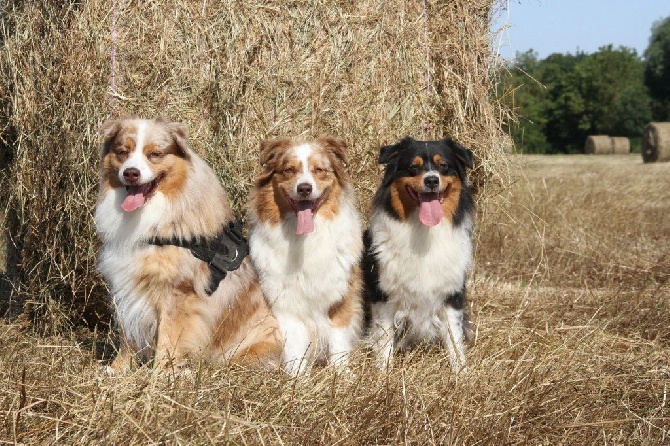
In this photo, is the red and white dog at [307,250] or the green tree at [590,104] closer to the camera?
the red and white dog at [307,250]

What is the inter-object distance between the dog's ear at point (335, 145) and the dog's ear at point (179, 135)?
2.84 feet

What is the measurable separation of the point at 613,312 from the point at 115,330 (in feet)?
12.8

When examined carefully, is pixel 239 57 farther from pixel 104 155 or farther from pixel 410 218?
pixel 410 218

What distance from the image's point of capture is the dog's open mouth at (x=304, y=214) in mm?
4945

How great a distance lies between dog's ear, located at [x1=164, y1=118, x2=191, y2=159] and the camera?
15.5 feet

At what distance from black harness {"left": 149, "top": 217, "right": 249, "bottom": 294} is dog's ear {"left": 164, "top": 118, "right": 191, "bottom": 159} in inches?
21.7

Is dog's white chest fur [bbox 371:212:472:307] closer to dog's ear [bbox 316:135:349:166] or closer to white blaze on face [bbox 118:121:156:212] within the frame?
dog's ear [bbox 316:135:349:166]

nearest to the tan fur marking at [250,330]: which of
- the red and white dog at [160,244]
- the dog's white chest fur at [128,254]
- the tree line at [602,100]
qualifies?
the red and white dog at [160,244]

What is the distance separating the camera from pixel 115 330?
535 centimetres

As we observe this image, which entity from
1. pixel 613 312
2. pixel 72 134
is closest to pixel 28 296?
pixel 72 134

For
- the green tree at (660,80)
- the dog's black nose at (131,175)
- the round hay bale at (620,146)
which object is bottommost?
the round hay bale at (620,146)

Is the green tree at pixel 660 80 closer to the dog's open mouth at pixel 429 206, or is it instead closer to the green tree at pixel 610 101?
the green tree at pixel 610 101

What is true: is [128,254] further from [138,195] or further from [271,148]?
[271,148]

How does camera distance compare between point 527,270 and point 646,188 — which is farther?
point 646,188
